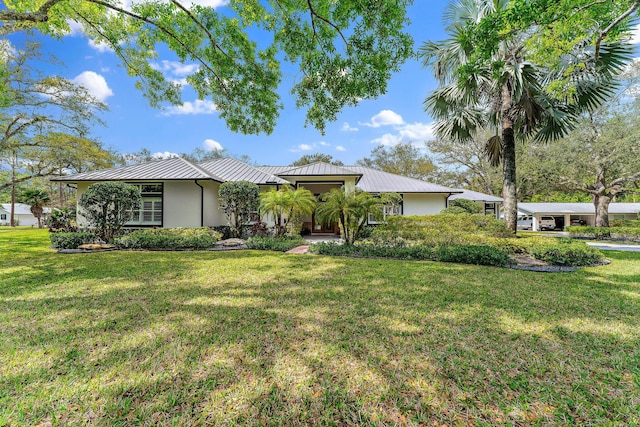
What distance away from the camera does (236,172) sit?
57.4 ft

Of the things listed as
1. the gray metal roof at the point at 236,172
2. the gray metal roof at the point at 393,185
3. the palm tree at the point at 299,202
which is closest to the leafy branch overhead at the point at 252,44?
the palm tree at the point at 299,202

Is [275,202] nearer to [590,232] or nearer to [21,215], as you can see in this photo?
[590,232]

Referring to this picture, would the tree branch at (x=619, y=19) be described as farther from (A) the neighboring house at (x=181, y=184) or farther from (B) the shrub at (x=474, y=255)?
(A) the neighboring house at (x=181, y=184)

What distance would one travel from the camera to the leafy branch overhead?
22.1ft

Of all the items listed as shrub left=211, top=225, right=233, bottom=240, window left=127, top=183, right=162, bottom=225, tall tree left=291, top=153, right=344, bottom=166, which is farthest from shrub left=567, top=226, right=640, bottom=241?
window left=127, top=183, right=162, bottom=225

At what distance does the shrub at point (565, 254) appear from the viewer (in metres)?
7.71

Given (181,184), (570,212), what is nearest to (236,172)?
(181,184)

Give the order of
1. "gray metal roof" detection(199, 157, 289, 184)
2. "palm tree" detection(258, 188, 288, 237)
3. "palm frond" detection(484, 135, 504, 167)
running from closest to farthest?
"palm tree" detection(258, 188, 288, 237) < "palm frond" detection(484, 135, 504, 167) < "gray metal roof" detection(199, 157, 289, 184)

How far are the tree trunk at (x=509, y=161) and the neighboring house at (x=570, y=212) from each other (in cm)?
2899

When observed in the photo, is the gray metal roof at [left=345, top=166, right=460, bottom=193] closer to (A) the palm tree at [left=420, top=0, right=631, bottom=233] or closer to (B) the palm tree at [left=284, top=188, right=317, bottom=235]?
(B) the palm tree at [left=284, top=188, right=317, bottom=235]

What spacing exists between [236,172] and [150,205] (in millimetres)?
5505

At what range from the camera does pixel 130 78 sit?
983 centimetres

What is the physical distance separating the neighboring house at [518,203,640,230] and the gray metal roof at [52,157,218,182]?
37.7 meters

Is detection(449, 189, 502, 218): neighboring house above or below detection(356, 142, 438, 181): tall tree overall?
below
